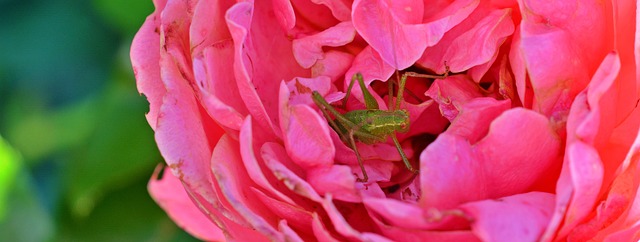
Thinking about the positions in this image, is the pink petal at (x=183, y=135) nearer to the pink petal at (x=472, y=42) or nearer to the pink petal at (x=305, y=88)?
the pink petal at (x=305, y=88)

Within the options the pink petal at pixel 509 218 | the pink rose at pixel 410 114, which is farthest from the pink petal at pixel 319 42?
the pink petal at pixel 509 218

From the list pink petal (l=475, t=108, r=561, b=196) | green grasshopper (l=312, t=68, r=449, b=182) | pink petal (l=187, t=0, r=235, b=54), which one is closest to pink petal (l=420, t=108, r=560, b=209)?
pink petal (l=475, t=108, r=561, b=196)

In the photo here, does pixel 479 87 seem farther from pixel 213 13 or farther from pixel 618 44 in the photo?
pixel 213 13

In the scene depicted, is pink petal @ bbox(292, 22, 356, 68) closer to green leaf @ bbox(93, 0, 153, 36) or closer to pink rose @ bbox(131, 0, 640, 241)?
pink rose @ bbox(131, 0, 640, 241)

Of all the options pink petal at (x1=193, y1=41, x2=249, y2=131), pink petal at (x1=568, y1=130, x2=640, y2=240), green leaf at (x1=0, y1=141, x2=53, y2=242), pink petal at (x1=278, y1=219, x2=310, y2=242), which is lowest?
green leaf at (x1=0, y1=141, x2=53, y2=242)

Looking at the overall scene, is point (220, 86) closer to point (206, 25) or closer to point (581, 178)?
point (206, 25)
